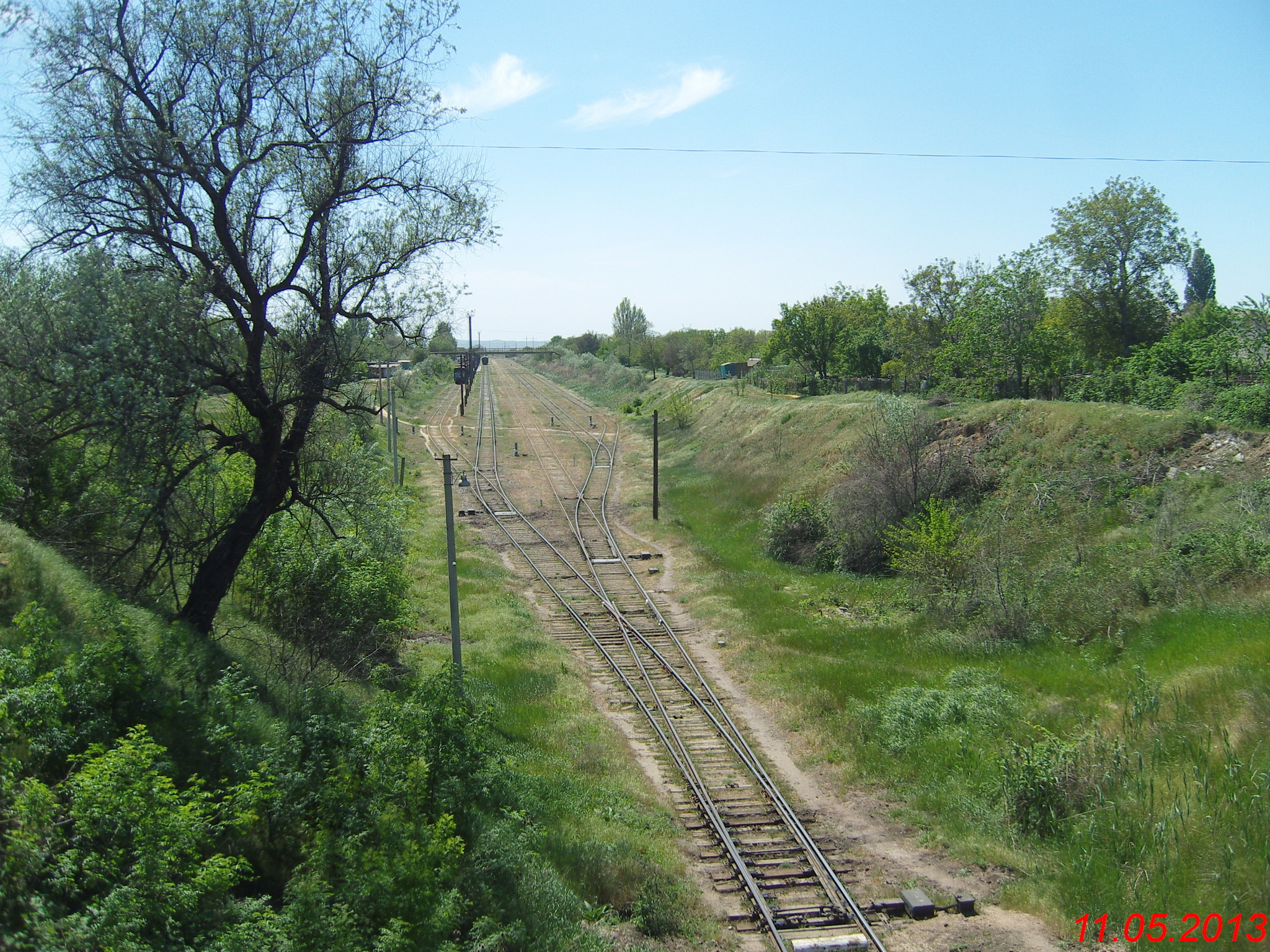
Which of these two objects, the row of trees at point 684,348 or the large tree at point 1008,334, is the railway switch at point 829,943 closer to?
the large tree at point 1008,334

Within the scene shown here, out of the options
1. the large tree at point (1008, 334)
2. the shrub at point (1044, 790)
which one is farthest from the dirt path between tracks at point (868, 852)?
the large tree at point (1008, 334)

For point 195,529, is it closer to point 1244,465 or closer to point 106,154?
point 106,154

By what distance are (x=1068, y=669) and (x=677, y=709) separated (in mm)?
6841

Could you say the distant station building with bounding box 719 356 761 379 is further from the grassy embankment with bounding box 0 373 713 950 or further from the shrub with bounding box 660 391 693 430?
the grassy embankment with bounding box 0 373 713 950

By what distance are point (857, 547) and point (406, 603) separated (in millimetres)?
13030

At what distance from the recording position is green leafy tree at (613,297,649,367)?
110m

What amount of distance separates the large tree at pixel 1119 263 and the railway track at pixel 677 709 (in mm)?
22187

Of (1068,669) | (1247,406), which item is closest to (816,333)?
(1247,406)

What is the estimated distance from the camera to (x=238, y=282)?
1263 centimetres

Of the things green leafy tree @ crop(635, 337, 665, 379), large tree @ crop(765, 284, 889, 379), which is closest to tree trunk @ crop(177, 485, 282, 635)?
large tree @ crop(765, 284, 889, 379)

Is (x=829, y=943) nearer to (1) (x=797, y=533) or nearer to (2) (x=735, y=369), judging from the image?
(1) (x=797, y=533)

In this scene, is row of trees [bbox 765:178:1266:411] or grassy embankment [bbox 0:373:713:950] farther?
row of trees [bbox 765:178:1266:411]

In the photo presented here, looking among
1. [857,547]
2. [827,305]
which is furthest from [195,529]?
[827,305]
